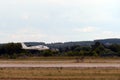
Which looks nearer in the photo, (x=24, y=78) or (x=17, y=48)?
(x=24, y=78)

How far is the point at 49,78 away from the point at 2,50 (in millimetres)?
83535

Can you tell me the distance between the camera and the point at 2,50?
11212cm

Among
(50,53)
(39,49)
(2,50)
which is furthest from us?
(39,49)

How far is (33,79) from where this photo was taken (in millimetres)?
29172

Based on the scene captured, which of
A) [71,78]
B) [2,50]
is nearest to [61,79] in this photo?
[71,78]

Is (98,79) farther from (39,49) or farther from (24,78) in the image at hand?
(39,49)

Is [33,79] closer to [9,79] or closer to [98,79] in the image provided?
[9,79]

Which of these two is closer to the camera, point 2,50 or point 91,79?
point 91,79

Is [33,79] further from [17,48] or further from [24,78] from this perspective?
[17,48]

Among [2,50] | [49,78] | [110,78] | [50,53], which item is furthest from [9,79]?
[2,50]

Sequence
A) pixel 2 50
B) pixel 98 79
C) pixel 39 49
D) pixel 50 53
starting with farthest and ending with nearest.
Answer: pixel 39 49, pixel 2 50, pixel 50 53, pixel 98 79

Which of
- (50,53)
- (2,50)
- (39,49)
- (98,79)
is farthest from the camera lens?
(39,49)

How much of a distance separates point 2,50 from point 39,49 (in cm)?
1184

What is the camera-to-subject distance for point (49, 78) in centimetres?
2984
